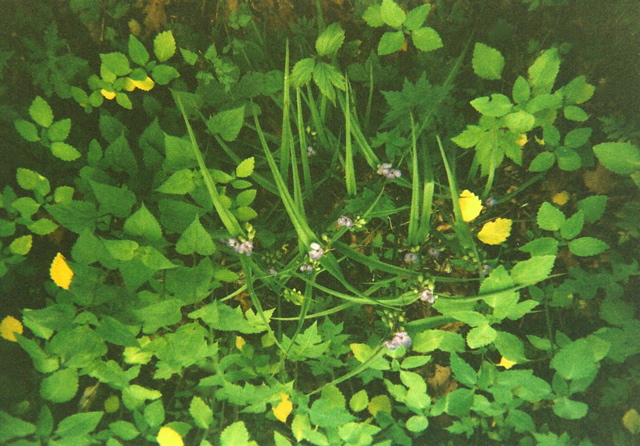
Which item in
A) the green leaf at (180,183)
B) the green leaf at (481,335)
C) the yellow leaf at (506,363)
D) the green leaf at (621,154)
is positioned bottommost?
the yellow leaf at (506,363)

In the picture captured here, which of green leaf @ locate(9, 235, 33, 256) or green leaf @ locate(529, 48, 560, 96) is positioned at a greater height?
green leaf @ locate(529, 48, 560, 96)

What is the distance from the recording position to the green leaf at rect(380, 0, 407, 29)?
1.05 meters

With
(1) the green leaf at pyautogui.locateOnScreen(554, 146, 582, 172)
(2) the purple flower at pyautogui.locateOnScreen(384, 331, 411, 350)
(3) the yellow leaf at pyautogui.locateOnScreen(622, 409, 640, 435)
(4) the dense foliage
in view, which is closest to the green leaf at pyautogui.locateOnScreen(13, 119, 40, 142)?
(4) the dense foliage

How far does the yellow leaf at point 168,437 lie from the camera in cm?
124

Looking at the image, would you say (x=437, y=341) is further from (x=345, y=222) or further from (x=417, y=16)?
(x=417, y=16)

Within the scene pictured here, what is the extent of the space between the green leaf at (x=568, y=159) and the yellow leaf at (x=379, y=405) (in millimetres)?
990

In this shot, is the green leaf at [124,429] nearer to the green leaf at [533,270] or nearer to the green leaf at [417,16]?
the green leaf at [533,270]

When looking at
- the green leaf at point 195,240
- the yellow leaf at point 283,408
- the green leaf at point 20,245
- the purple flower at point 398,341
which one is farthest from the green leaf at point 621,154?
the green leaf at point 20,245

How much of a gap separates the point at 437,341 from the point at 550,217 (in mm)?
498

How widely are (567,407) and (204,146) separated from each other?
4.70 feet

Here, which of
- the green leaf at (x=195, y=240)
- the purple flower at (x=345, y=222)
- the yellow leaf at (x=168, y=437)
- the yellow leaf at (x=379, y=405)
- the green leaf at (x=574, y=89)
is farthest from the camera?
the yellow leaf at (x=379, y=405)

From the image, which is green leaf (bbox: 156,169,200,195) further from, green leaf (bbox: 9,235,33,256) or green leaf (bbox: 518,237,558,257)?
green leaf (bbox: 518,237,558,257)

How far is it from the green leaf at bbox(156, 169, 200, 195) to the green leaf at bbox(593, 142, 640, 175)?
119cm

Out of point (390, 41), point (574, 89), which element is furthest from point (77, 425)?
point (574, 89)
